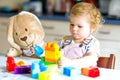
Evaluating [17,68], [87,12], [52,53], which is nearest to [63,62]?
[52,53]

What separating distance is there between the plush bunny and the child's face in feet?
0.48

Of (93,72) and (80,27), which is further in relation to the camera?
(80,27)

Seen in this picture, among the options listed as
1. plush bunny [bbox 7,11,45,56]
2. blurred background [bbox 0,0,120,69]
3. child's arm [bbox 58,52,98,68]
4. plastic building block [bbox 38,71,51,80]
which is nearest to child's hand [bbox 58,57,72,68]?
child's arm [bbox 58,52,98,68]

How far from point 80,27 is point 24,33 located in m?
0.24

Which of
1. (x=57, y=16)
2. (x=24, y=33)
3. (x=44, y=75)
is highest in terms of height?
(x=57, y=16)

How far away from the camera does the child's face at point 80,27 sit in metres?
1.31

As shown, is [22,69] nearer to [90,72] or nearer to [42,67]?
[42,67]

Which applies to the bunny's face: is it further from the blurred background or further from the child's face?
the blurred background

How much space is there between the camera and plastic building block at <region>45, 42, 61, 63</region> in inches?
44.3

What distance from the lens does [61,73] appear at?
3.66 feet

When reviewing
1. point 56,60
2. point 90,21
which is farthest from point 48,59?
point 90,21

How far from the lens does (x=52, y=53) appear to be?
1.13 m

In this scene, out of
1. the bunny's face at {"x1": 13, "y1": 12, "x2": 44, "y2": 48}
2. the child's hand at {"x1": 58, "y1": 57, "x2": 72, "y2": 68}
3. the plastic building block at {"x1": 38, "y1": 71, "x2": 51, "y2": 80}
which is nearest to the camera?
the plastic building block at {"x1": 38, "y1": 71, "x2": 51, "y2": 80}

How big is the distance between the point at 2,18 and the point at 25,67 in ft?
5.81
